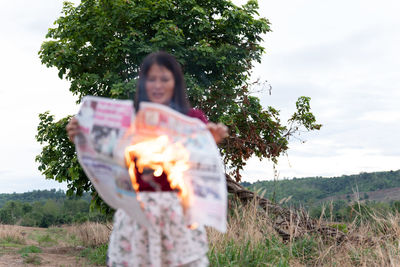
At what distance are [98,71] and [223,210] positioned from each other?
32.2ft

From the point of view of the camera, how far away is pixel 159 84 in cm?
223

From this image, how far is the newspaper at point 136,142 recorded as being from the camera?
1938 mm

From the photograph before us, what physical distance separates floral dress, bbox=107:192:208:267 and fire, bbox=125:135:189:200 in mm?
90

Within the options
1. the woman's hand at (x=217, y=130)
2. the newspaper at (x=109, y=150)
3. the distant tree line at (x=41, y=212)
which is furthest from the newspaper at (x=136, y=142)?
the distant tree line at (x=41, y=212)

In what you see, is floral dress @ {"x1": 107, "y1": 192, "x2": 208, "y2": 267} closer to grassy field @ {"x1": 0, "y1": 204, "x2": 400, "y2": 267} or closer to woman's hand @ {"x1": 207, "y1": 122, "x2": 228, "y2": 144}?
woman's hand @ {"x1": 207, "y1": 122, "x2": 228, "y2": 144}

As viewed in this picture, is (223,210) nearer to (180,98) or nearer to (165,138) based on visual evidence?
(165,138)

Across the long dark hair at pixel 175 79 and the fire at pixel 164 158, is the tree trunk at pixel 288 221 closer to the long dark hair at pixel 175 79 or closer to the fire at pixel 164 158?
the long dark hair at pixel 175 79

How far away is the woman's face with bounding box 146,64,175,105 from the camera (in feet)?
7.32

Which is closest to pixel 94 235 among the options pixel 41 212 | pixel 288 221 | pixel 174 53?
pixel 174 53

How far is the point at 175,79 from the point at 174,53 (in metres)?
7.86

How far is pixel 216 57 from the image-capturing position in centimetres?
1015

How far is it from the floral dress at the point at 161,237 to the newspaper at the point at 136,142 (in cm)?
8

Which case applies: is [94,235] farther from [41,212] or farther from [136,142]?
[41,212]

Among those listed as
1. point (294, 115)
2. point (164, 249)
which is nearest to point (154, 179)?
point (164, 249)
